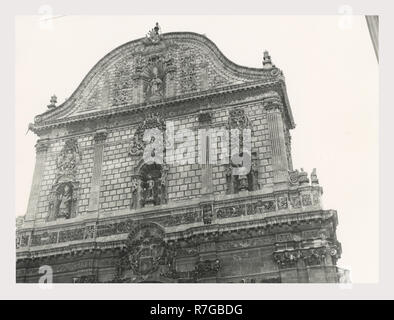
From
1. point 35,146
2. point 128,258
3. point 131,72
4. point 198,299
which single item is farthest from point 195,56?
point 198,299

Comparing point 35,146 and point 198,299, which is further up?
point 35,146

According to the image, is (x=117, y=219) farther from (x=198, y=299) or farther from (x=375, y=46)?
(x=375, y=46)

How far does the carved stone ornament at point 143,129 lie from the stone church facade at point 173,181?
0.05 meters

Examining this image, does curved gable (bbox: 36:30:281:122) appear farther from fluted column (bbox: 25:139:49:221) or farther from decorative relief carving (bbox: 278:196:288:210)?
decorative relief carving (bbox: 278:196:288:210)

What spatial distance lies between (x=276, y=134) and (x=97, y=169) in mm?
6142

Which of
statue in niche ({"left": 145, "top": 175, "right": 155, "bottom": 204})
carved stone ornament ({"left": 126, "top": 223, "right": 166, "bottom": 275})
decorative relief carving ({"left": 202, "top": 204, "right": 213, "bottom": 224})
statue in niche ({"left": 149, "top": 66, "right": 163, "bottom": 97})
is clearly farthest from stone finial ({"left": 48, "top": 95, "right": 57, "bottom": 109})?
decorative relief carving ({"left": 202, "top": 204, "right": 213, "bottom": 224})

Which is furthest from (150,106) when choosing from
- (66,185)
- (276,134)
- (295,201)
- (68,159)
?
(295,201)

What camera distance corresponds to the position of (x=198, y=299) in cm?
1161

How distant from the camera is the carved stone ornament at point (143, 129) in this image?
1814 centimetres

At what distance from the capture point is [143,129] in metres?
18.5

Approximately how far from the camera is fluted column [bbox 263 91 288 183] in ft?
53.6

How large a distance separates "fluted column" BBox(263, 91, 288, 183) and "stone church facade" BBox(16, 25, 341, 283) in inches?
1.4

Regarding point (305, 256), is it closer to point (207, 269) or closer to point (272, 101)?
point (207, 269)
